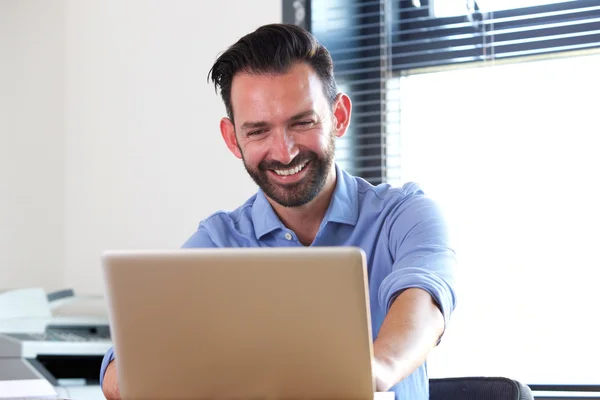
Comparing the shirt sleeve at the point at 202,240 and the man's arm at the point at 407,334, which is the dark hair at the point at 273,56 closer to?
the shirt sleeve at the point at 202,240

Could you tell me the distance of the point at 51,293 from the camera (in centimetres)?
316

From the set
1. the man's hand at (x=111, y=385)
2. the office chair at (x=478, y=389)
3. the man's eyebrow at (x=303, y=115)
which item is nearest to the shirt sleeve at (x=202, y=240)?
the man's eyebrow at (x=303, y=115)

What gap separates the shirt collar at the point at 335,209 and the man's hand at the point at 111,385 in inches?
20.1

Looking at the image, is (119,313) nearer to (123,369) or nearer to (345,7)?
(123,369)

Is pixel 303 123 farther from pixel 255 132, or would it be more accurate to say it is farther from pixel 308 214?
pixel 308 214

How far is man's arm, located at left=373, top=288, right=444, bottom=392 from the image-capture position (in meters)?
1.24

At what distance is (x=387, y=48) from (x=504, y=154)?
0.57m

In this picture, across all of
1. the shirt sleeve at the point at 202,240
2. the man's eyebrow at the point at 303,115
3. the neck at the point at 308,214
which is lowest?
the shirt sleeve at the point at 202,240

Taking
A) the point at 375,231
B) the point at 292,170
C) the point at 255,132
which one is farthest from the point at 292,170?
the point at 375,231

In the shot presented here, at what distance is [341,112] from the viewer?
6.37 ft

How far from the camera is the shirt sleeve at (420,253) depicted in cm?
143

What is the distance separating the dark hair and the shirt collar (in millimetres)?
184

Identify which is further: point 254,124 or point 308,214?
point 308,214

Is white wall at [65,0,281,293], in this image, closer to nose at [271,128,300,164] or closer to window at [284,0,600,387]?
window at [284,0,600,387]
